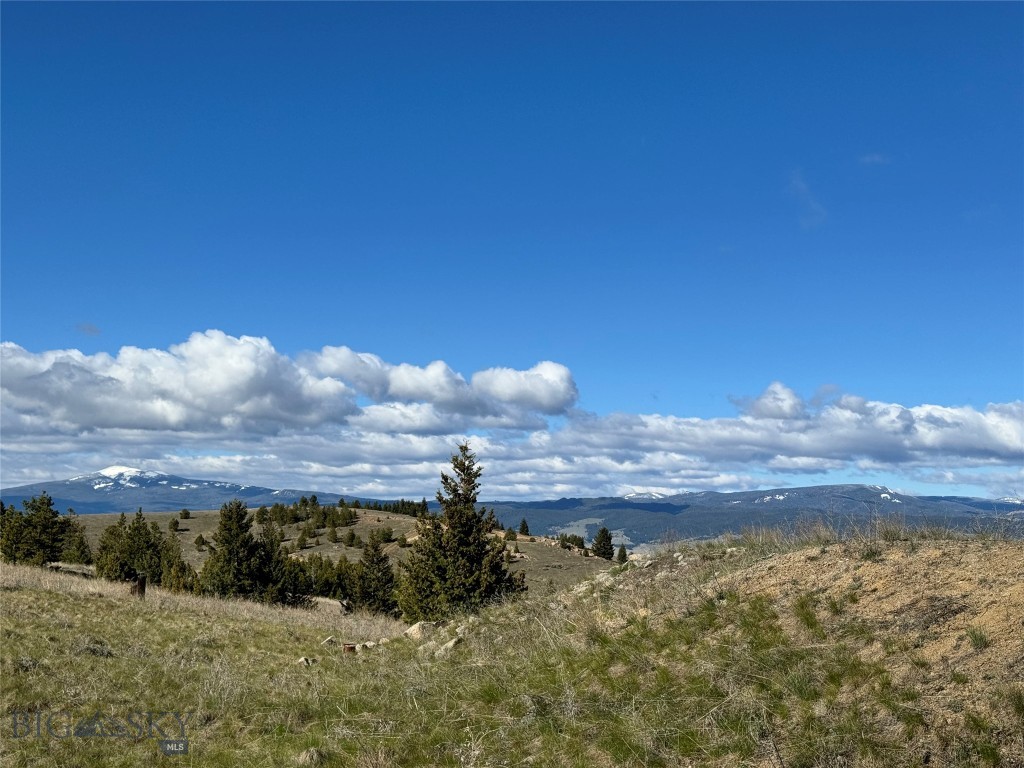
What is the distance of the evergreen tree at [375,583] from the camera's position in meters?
58.5

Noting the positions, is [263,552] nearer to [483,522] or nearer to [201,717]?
[483,522]

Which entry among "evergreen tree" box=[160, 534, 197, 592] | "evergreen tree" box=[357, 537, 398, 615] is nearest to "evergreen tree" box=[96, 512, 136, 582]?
"evergreen tree" box=[160, 534, 197, 592]

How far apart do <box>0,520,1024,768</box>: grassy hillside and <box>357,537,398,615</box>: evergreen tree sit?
43.0 m

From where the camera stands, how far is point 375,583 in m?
59.7

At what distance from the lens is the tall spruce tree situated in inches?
1324

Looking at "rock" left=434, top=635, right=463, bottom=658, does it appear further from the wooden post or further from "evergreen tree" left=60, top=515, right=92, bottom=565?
"evergreen tree" left=60, top=515, right=92, bottom=565

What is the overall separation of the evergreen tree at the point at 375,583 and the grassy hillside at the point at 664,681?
43.0 meters

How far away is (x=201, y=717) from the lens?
37.5ft

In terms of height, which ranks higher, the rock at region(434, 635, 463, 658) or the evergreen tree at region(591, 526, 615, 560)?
the rock at region(434, 635, 463, 658)

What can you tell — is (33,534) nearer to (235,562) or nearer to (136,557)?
(136,557)

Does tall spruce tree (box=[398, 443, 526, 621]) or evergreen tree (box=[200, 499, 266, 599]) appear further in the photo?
evergreen tree (box=[200, 499, 266, 599])

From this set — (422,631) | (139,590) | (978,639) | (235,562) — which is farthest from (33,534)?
(978,639)

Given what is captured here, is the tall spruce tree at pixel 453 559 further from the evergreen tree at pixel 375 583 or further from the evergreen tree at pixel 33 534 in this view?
the evergreen tree at pixel 33 534

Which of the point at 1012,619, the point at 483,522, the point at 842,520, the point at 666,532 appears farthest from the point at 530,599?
the point at 483,522
